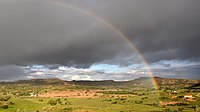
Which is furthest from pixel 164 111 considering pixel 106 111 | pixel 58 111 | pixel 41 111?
pixel 41 111

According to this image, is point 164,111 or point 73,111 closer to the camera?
point 73,111

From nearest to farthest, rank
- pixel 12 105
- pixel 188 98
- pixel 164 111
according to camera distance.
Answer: pixel 164 111 < pixel 12 105 < pixel 188 98

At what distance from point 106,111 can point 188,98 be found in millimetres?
53463

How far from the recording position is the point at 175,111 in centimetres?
6644

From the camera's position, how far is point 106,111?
63.6 meters

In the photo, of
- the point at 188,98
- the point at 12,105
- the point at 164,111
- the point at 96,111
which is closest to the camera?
the point at 96,111

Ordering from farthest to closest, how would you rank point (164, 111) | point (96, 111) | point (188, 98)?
point (188, 98) < point (164, 111) < point (96, 111)

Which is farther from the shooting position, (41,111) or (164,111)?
(164,111)

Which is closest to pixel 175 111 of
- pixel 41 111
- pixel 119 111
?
pixel 119 111

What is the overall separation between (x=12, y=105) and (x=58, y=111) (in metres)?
18.5

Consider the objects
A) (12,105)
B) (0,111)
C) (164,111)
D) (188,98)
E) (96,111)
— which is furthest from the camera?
(188,98)

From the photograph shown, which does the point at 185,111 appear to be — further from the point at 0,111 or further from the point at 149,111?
the point at 0,111

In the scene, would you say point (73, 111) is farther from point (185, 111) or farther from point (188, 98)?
point (188, 98)

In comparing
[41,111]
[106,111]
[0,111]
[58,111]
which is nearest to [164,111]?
[106,111]
